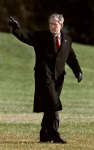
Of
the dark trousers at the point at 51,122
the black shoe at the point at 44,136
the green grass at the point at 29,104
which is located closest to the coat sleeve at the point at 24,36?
the dark trousers at the point at 51,122

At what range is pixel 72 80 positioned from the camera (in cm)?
2691

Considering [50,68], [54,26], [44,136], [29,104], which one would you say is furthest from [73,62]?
[29,104]

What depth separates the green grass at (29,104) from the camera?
10227 millimetres

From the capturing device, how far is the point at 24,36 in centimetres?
938

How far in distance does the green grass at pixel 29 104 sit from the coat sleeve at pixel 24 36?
134 cm

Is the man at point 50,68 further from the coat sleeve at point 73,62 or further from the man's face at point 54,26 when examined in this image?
the coat sleeve at point 73,62

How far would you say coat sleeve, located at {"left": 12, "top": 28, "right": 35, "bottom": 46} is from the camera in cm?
930

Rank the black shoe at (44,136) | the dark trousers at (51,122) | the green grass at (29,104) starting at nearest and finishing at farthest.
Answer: the dark trousers at (51,122), the black shoe at (44,136), the green grass at (29,104)

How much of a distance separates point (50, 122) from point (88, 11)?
40.5 m

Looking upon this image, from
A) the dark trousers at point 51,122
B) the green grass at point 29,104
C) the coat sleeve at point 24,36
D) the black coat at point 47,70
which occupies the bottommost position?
the green grass at point 29,104

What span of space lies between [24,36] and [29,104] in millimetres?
8601

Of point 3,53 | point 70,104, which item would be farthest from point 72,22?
point 70,104

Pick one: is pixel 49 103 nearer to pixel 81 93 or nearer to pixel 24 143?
pixel 24 143

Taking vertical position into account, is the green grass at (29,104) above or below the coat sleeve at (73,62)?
below
